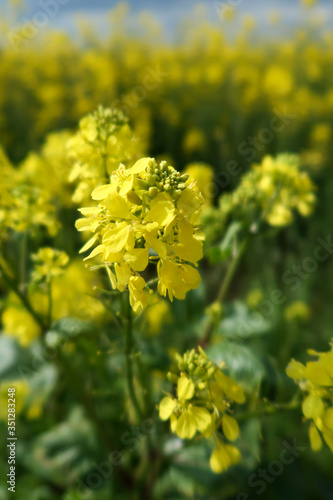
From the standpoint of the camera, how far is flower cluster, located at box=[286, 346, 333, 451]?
1147 millimetres

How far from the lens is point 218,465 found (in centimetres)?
131

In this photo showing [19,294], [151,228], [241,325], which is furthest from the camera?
[241,325]

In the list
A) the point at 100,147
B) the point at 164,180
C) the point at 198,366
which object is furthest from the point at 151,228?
the point at 100,147

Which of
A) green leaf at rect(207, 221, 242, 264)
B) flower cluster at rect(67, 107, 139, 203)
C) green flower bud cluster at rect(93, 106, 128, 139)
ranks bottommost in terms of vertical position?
green leaf at rect(207, 221, 242, 264)

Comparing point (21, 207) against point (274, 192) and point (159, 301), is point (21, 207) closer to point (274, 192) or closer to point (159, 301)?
point (159, 301)

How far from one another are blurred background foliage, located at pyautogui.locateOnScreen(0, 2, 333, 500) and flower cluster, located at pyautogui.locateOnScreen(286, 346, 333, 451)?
1.26 ft

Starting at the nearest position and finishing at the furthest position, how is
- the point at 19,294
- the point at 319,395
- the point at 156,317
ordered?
1. the point at 319,395
2. the point at 19,294
3. the point at 156,317

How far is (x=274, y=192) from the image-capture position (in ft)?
6.79

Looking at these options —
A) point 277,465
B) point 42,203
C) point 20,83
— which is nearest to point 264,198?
point 42,203

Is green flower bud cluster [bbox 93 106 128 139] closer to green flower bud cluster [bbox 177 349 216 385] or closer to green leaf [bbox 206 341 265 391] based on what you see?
green flower bud cluster [bbox 177 349 216 385]

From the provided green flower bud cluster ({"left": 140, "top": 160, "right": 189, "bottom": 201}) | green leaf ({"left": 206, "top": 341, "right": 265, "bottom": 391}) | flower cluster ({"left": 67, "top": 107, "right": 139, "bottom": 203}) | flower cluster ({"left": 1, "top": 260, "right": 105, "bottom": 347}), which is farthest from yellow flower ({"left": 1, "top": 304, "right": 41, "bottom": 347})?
green flower bud cluster ({"left": 140, "top": 160, "right": 189, "bottom": 201})

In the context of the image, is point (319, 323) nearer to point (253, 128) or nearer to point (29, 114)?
point (253, 128)

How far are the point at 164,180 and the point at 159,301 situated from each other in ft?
1.36

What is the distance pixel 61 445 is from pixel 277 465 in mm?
1375
